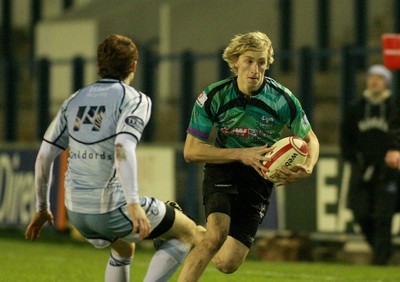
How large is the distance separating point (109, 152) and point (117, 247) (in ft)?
2.69

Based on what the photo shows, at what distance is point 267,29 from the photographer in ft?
80.3

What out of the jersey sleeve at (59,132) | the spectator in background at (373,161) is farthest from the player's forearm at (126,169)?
the spectator in background at (373,161)

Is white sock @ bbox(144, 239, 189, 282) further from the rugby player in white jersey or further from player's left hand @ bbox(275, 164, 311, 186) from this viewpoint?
player's left hand @ bbox(275, 164, 311, 186)

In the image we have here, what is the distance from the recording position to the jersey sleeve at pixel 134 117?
343 inches

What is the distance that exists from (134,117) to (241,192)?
1.72 meters

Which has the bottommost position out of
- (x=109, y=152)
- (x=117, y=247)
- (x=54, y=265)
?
(x=54, y=265)

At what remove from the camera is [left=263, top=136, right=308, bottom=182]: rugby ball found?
958cm

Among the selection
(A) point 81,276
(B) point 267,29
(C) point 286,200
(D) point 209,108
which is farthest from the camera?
(B) point 267,29

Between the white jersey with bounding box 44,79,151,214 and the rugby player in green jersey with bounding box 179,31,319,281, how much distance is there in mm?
972

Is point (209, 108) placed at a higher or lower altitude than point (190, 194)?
higher

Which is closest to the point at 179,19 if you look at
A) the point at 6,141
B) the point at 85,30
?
the point at 85,30

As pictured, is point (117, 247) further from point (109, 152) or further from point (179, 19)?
point (179, 19)

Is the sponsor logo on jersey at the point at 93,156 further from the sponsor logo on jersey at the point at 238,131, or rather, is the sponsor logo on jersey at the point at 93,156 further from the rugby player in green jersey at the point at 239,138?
the sponsor logo on jersey at the point at 238,131

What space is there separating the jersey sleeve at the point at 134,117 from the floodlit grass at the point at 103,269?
13.4 ft
